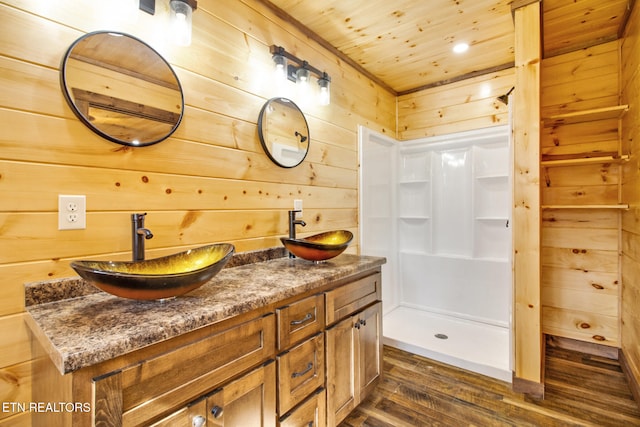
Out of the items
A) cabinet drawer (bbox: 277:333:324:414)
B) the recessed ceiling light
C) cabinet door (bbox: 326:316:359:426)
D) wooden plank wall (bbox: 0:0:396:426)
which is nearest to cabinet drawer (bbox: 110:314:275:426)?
cabinet drawer (bbox: 277:333:324:414)

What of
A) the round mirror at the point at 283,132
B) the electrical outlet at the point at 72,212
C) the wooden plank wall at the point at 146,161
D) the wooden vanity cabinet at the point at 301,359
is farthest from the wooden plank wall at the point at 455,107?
the electrical outlet at the point at 72,212

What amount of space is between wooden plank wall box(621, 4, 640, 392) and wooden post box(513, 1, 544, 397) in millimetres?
583

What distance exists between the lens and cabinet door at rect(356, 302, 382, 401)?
1705 mm

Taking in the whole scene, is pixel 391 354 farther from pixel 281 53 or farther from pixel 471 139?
pixel 281 53

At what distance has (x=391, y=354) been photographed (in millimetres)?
2523

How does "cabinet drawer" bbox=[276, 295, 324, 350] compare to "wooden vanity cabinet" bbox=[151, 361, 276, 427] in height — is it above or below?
above

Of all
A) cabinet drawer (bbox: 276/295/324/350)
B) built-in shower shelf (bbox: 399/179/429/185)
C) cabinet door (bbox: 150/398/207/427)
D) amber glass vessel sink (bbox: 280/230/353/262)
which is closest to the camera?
cabinet door (bbox: 150/398/207/427)

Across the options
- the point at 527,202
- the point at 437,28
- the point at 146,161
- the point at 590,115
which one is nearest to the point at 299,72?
the point at 437,28

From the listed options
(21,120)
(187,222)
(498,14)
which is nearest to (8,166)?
(21,120)

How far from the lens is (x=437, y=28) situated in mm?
2217

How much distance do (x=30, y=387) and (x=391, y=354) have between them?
88.3 inches

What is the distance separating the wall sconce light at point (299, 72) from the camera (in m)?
1.88

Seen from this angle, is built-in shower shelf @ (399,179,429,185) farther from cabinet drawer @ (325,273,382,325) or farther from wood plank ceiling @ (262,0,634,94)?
cabinet drawer @ (325,273,382,325)

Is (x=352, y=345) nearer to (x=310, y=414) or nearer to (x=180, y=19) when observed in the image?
(x=310, y=414)
